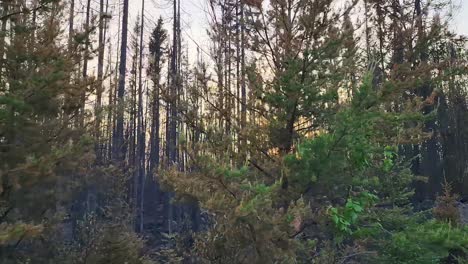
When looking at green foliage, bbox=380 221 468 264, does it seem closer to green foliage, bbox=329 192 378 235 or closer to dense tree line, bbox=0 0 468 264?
dense tree line, bbox=0 0 468 264

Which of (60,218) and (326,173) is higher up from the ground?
(326,173)

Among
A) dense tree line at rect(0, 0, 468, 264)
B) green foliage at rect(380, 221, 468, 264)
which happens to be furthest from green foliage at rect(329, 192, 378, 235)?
green foliage at rect(380, 221, 468, 264)

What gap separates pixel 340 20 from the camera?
21.7 feet

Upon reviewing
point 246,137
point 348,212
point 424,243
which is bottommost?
point 424,243

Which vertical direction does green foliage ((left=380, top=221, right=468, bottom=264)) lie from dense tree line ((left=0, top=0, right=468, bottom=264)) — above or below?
below

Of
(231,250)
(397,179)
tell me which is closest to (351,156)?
(231,250)

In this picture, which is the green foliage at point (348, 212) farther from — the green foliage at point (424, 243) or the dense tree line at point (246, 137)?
the green foliage at point (424, 243)

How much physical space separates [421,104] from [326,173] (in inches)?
100

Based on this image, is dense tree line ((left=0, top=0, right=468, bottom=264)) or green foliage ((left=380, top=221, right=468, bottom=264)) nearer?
dense tree line ((left=0, top=0, right=468, bottom=264))

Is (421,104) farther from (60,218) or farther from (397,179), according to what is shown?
(60,218)

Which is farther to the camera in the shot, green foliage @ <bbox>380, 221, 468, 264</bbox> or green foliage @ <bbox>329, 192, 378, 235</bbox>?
green foliage @ <bbox>380, 221, 468, 264</bbox>

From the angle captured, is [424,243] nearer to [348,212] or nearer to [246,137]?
[348,212]

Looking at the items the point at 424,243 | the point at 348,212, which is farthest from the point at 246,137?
the point at 424,243

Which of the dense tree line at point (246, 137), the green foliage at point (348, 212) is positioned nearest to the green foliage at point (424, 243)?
the dense tree line at point (246, 137)
